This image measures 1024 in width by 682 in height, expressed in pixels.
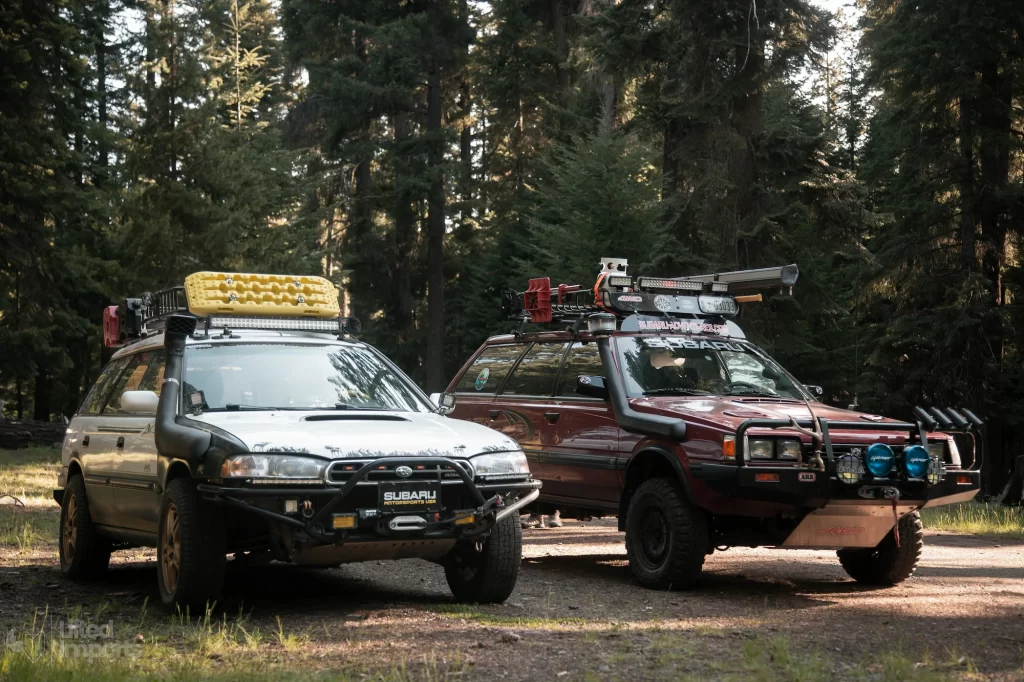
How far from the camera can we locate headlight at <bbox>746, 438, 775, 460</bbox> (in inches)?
306

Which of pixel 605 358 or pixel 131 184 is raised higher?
pixel 131 184

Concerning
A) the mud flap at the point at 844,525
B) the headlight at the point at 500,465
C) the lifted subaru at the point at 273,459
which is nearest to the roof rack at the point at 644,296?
the lifted subaru at the point at 273,459

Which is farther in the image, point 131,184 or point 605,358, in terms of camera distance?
point 131,184

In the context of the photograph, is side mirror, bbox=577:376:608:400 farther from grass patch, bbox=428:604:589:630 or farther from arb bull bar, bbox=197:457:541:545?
grass patch, bbox=428:604:589:630

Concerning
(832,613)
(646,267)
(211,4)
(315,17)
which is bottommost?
(832,613)

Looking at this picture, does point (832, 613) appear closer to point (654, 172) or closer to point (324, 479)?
point (324, 479)

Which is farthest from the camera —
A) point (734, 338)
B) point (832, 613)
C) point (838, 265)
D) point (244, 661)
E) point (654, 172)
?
point (838, 265)

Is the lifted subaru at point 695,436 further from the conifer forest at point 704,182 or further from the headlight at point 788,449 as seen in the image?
the conifer forest at point 704,182

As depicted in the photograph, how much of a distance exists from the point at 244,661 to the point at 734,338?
18.9 feet

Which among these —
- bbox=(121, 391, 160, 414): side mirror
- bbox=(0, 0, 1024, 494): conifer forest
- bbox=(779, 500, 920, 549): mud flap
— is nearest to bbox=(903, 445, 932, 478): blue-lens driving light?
bbox=(779, 500, 920, 549): mud flap

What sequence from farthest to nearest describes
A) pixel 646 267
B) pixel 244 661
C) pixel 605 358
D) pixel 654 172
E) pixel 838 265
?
pixel 838 265
pixel 654 172
pixel 646 267
pixel 605 358
pixel 244 661

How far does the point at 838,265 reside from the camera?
32.6m

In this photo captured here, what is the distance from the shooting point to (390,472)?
667 cm

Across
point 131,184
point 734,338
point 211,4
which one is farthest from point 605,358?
point 211,4
